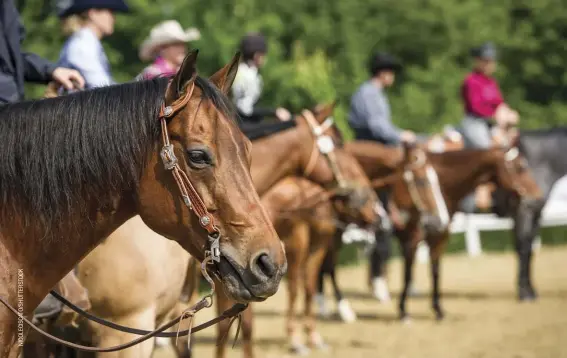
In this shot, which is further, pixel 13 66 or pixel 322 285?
pixel 322 285

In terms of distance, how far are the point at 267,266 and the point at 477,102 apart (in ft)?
37.6

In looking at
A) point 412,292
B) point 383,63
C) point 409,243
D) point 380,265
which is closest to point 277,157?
point 409,243

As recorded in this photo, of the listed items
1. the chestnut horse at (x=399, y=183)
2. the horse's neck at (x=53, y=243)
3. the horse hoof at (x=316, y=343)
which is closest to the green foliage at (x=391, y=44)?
the chestnut horse at (x=399, y=183)

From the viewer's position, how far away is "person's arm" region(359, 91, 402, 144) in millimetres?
12867

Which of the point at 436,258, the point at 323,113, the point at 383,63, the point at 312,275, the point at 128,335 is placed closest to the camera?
the point at 128,335

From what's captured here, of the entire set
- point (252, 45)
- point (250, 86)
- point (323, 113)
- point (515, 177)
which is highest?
point (252, 45)

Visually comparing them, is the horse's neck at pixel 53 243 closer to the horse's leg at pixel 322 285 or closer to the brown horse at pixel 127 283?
the brown horse at pixel 127 283

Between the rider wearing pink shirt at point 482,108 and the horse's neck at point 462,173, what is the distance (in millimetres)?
1709

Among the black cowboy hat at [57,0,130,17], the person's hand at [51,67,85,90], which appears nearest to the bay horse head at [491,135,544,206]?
the black cowboy hat at [57,0,130,17]

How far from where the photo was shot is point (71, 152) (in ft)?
11.9

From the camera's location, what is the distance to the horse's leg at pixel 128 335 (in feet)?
16.5

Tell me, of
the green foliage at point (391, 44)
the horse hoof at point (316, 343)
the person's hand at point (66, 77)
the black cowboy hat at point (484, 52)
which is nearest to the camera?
the person's hand at point (66, 77)

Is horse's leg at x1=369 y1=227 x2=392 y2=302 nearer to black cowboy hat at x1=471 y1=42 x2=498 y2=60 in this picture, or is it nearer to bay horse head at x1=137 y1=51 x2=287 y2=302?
black cowboy hat at x1=471 y1=42 x2=498 y2=60

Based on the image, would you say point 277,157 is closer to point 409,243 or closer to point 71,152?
point 71,152
